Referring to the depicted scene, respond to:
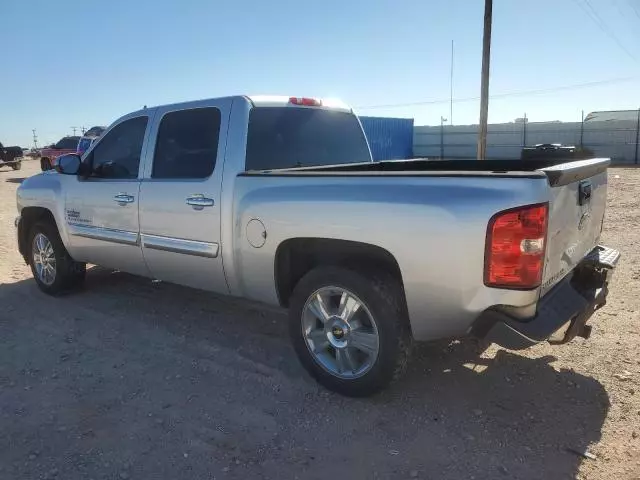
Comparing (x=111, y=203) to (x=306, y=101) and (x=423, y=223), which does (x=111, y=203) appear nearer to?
(x=306, y=101)

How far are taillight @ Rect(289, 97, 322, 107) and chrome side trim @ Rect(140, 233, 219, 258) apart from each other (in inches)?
55.0

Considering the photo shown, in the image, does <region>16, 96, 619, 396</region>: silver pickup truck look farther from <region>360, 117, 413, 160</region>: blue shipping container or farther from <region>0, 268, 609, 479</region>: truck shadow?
<region>360, 117, 413, 160</region>: blue shipping container

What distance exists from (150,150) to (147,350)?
1.68 m

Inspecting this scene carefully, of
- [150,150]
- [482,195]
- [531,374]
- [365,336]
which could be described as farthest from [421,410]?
[150,150]

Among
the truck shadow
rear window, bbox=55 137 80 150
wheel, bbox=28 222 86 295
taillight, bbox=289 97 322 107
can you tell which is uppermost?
taillight, bbox=289 97 322 107

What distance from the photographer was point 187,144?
168 inches

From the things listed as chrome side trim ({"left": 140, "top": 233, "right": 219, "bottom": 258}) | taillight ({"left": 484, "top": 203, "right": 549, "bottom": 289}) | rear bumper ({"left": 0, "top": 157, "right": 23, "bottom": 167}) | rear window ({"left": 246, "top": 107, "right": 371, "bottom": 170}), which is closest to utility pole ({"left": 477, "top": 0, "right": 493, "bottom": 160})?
rear window ({"left": 246, "top": 107, "right": 371, "bottom": 170})

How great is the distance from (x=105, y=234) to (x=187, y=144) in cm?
131

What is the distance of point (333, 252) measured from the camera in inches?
132

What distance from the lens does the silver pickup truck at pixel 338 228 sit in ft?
8.71

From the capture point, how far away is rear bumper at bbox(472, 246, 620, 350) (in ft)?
8.79

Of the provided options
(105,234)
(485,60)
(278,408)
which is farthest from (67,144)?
(278,408)

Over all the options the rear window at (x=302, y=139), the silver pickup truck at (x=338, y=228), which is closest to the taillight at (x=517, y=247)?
the silver pickup truck at (x=338, y=228)

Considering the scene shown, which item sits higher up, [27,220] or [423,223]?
[423,223]
